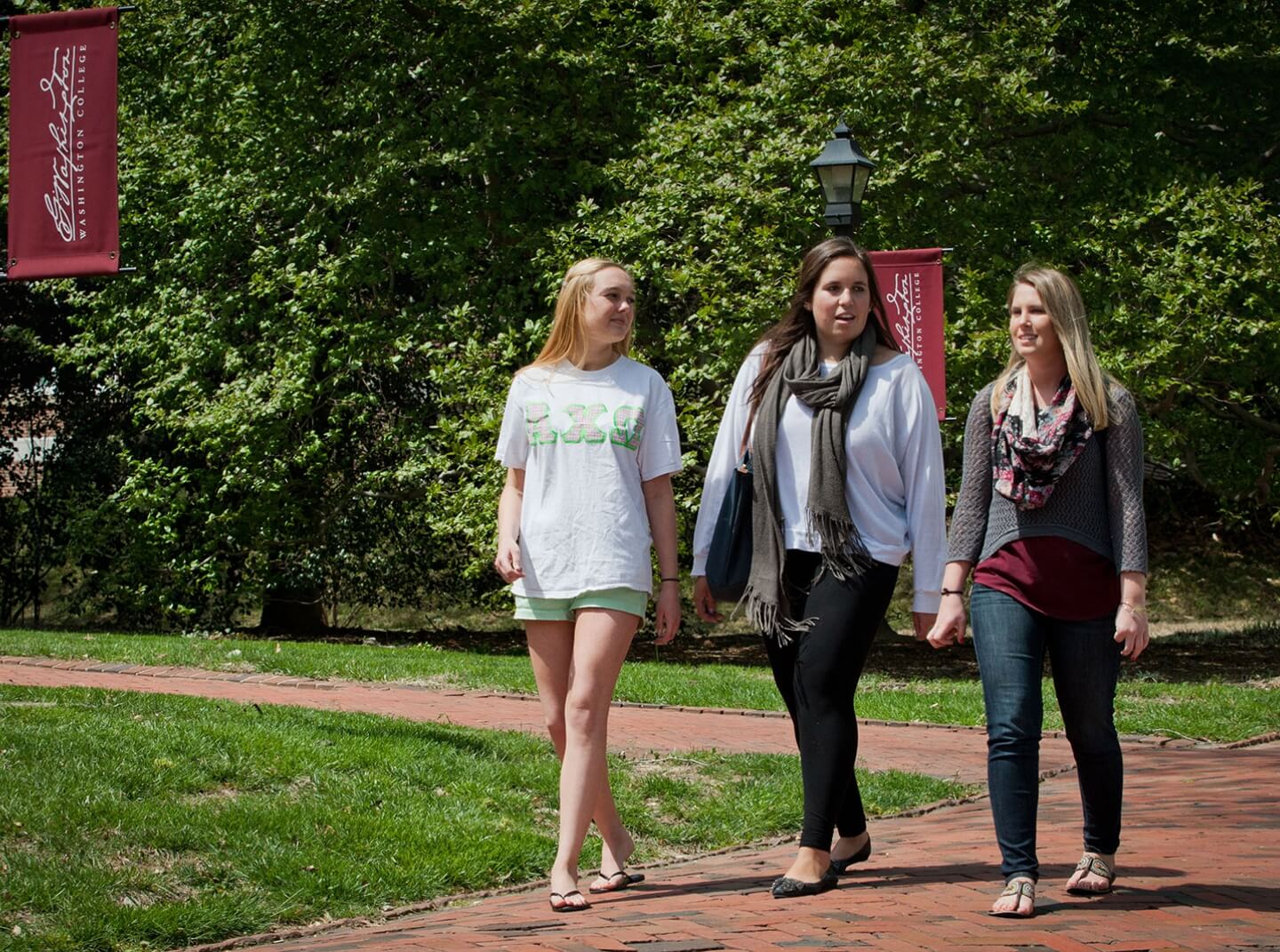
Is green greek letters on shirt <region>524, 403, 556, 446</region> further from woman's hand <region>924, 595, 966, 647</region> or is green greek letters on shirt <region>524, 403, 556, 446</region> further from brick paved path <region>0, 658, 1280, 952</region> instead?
brick paved path <region>0, 658, 1280, 952</region>

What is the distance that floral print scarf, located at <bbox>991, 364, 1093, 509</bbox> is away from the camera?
4852mm

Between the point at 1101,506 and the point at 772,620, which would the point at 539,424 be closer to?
the point at 772,620

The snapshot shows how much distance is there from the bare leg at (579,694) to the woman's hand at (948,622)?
3.06ft

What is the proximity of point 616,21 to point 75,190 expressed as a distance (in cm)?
1095

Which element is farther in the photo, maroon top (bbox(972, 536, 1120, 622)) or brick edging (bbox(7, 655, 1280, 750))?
brick edging (bbox(7, 655, 1280, 750))

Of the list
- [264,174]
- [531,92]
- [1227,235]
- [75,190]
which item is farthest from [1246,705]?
[264,174]

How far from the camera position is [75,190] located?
8797 mm

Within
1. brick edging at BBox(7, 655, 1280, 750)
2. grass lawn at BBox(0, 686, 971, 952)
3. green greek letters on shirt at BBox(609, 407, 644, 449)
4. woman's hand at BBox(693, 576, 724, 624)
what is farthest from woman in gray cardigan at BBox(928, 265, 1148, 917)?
brick edging at BBox(7, 655, 1280, 750)

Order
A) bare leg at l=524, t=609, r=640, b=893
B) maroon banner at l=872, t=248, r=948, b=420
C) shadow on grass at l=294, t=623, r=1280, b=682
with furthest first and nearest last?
shadow on grass at l=294, t=623, r=1280, b=682 → maroon banner at l=872, t=248, r=948, b=420 → bare leg at l=524, t=609, r=640, b=893

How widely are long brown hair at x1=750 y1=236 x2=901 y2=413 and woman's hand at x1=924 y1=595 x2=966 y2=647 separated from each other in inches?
32.4

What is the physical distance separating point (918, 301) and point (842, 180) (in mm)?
2752

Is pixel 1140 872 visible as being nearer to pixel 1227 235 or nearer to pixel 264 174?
pixel 1227 235

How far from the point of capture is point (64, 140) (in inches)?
351

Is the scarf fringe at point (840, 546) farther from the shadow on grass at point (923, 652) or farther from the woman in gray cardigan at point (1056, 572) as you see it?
the shadow on grass at point (923, 652)
